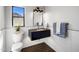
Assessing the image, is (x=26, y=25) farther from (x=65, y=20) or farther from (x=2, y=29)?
(x=65, y=20)

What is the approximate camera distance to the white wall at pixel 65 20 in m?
0.82

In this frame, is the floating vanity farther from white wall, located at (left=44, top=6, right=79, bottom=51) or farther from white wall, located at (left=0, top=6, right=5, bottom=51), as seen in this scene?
white wall, located at (left=0, top=6, right=5, bottom=51)

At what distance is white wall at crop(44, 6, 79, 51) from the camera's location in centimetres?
82

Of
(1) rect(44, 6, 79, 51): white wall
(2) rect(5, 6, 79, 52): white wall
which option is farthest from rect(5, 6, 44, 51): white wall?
(1) rect(44, 6, 79, 51): white wall

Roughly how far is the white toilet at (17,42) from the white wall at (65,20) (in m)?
0.28

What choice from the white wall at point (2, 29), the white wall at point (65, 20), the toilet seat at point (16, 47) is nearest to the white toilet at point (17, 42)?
the toilet seat at point (16, 47)

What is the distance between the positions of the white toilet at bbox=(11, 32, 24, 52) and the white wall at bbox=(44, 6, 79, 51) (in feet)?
0.93

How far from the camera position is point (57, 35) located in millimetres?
884

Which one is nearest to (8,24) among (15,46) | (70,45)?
(15,46)

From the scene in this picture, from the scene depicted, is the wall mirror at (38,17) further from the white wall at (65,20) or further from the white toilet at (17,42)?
the white toilet at (17,42)

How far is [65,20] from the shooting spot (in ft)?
2.77
